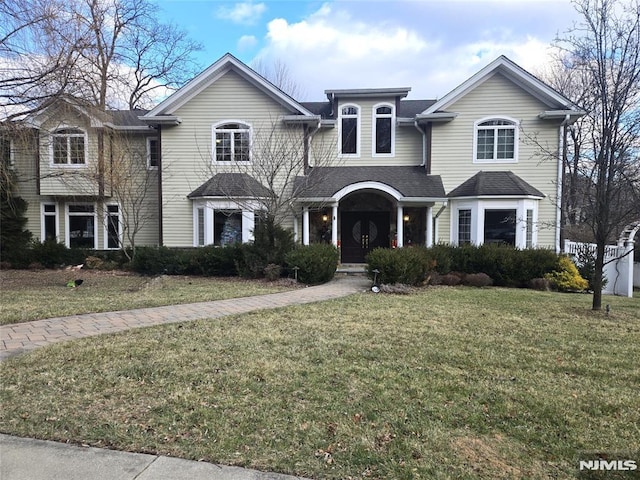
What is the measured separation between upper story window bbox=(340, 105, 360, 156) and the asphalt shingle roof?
912 mm

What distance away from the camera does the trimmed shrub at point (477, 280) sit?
12.4m

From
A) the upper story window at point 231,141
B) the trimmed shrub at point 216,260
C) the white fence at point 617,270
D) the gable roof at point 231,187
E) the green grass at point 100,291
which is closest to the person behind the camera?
the green grass at point 100,291

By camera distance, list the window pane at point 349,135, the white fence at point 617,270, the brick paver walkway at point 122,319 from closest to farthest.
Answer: the brick paver walkway at point 122,319
the white fence at point 617,270
the window pane at point 349,135

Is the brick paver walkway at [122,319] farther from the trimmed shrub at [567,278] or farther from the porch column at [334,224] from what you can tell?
the trimmed shrub at [567,278]

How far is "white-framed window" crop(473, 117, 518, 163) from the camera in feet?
52.2

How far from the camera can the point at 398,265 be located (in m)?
11.1

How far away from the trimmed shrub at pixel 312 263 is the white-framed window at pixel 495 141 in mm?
7905

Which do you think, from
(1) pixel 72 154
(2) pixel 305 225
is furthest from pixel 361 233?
(1) pixel 72 154

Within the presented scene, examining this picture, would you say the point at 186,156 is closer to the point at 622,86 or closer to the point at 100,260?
the point at 100,260

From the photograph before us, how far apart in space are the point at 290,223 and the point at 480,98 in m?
9.02

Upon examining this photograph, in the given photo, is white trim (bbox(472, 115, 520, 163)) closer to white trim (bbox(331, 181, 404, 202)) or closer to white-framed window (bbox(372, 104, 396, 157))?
white-framed window (bbox(372, 104, 396, 157))

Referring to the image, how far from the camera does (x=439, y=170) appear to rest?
53.1ft

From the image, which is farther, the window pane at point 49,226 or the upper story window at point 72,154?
the window pane at point 49,226

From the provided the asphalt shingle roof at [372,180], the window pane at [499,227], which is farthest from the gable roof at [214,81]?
the window pane at [499,227]
